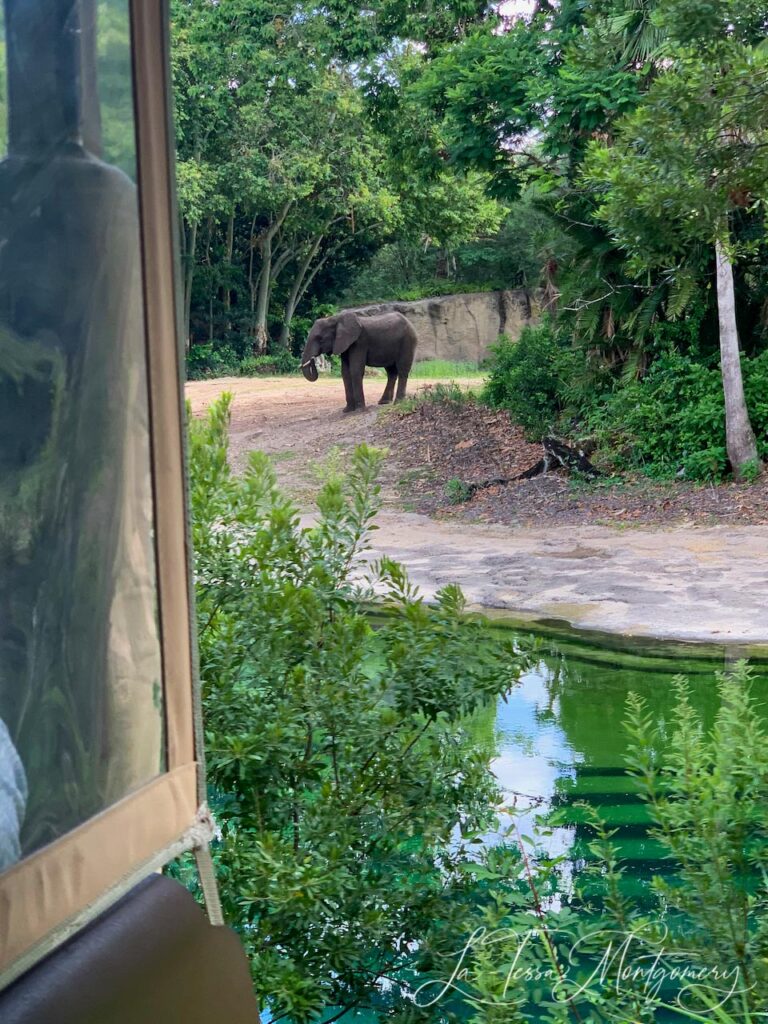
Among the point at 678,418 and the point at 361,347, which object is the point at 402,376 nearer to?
the point at 361,347

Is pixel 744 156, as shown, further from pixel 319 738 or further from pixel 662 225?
pixel 319 738

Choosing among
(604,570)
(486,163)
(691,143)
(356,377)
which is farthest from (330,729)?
(356,377)

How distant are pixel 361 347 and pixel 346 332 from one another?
0.26 metres

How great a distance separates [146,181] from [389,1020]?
6.16 feet

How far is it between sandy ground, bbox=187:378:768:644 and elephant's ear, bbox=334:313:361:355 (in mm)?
3419

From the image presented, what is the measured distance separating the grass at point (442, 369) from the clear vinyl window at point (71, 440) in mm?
16589

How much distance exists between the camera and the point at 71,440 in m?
0.88

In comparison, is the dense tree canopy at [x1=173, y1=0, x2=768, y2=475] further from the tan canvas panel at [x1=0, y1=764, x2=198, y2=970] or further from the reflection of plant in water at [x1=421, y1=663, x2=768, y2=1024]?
the tan canvas panel at [x1=0, y1=764, x2=198, y2=970]

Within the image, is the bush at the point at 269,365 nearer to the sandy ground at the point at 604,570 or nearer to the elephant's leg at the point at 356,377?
the elephant's leg at the point at 356,377

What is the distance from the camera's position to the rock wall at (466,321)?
1978 centimetres

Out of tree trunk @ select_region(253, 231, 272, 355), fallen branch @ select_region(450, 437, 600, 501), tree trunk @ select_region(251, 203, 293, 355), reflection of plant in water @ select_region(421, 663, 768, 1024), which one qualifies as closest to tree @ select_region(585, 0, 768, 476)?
reflection of plant in water @ select_region(421, 663, 768, 1024)

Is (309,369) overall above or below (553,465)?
above

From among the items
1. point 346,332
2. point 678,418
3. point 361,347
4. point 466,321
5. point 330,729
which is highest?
point 466,321

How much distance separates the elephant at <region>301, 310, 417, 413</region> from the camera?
12.7 meters
